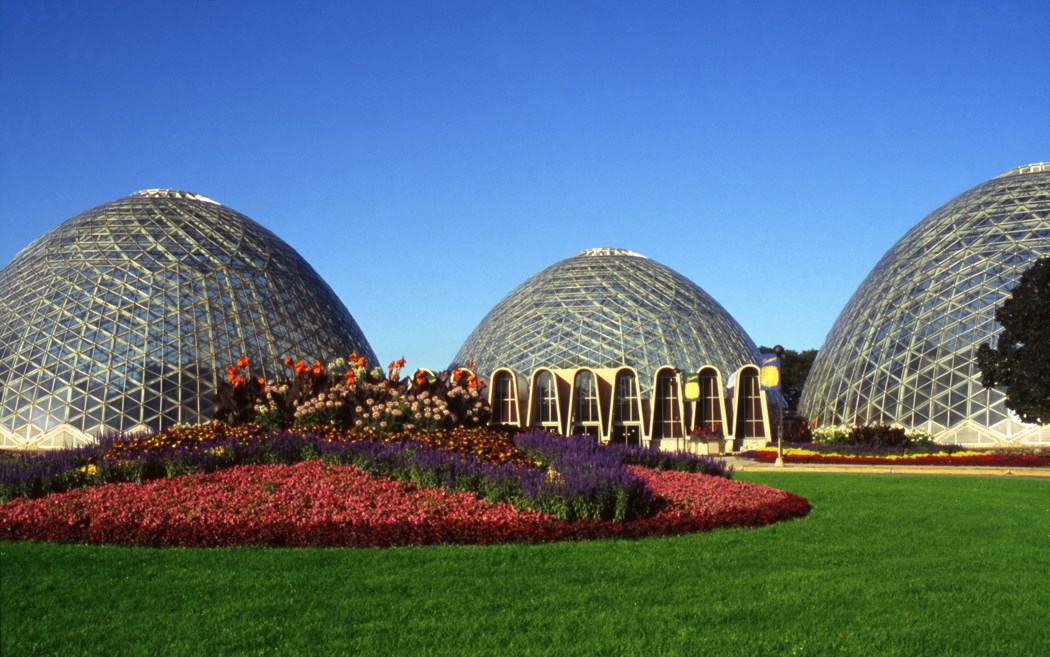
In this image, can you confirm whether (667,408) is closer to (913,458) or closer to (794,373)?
(913,458)

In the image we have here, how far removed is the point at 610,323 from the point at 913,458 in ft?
117

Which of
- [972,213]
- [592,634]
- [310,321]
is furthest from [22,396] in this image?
[972,213]

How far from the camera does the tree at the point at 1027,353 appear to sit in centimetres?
3612

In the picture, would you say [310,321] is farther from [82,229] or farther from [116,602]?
[116,602]

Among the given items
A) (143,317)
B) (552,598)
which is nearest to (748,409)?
(143,317)

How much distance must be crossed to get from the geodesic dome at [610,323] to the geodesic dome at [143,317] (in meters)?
13.8

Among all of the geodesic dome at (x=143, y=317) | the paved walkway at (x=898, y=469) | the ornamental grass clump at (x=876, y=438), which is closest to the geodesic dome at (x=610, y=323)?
the geodesic dome at (x=143, y=317)

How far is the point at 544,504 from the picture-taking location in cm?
1423

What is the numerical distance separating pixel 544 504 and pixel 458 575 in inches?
143

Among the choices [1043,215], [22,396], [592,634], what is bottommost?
[592,634]

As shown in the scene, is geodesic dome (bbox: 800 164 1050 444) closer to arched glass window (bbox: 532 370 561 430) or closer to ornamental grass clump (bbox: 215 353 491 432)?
arched glass window (bbox: 532 370 561 430)

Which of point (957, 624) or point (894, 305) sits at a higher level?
point (894, 305)

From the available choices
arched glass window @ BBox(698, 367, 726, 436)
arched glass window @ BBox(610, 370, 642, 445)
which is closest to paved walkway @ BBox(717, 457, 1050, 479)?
arched glass window @ BBox(698, 367, 726, 436)

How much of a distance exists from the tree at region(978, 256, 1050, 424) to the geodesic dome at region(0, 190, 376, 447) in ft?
124
